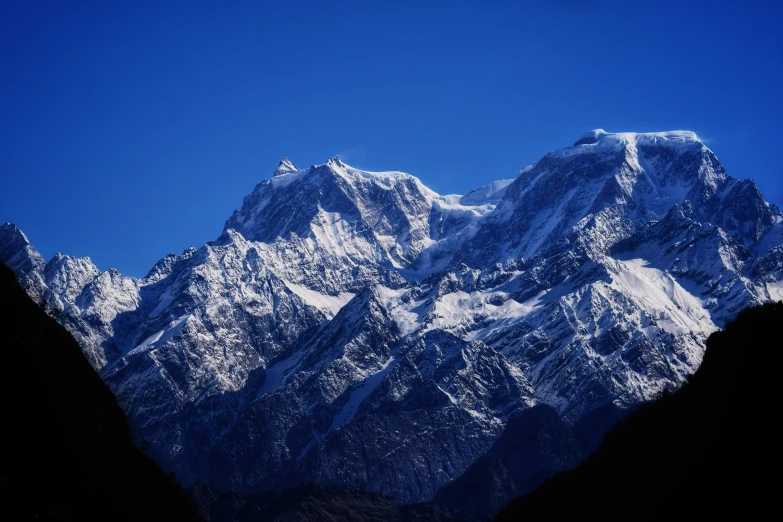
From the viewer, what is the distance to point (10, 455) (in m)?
75.5

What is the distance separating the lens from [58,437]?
80.4 m

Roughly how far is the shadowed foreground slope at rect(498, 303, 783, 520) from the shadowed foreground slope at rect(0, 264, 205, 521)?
145 ft

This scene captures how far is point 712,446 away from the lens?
103000 millimetres

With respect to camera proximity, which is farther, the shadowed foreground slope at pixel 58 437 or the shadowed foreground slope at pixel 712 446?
the shadowed foreground slope at pixel 712 446

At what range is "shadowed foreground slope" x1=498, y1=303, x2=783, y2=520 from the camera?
307 ft

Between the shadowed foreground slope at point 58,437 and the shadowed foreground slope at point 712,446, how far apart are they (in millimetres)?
44112

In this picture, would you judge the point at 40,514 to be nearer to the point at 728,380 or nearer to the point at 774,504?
the point at 774,504

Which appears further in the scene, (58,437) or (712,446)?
(712,446)

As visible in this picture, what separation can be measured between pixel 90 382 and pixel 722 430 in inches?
2103

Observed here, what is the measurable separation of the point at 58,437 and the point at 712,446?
5517 centimetres

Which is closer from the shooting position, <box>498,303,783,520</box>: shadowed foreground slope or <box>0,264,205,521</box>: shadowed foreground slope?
<box>0,264,205,521</box>: shadowed foreground slope

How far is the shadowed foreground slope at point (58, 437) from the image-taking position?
76.2 metres

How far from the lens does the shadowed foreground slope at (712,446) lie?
3679 inches

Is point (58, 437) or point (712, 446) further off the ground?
point (58, 437)
